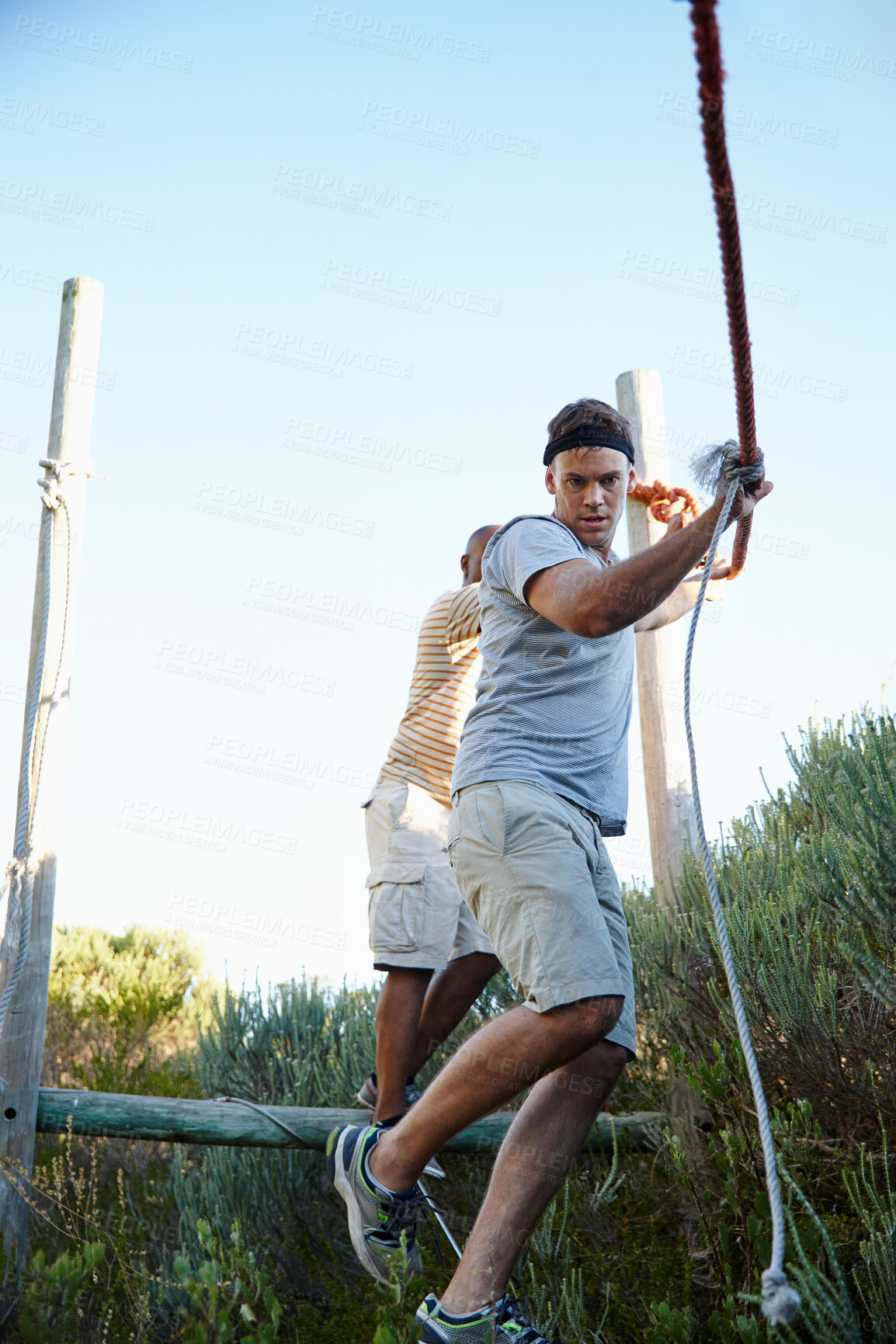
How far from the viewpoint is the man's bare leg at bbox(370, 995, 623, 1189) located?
6.98 ft

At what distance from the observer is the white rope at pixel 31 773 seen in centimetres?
352

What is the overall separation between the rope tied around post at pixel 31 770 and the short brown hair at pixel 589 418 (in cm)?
212

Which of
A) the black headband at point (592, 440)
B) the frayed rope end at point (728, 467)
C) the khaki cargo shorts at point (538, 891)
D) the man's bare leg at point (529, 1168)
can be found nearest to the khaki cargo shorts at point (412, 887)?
the khaki cargo shorts at point (538, 891)

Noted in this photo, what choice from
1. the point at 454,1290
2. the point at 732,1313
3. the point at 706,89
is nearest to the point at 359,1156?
the point at 454,1290

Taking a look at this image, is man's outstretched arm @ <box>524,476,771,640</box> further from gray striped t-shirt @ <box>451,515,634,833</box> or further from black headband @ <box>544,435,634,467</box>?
black headband @ <box>544,435,634,467</box>

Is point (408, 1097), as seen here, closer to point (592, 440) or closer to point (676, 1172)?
point (676, 1172)

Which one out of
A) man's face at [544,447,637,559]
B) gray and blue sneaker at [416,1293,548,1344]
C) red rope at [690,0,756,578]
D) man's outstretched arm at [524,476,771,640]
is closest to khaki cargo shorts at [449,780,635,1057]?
man's outstretched arm at [524,476,771,640]

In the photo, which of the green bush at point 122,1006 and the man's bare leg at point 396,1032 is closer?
the man's bare leg at point 396,1032

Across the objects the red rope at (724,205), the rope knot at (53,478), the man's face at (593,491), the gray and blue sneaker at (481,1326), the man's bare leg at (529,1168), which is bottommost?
the gray and blue sneaker at (481,1326)

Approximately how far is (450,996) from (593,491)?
1712 millimetres

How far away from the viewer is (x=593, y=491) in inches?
105

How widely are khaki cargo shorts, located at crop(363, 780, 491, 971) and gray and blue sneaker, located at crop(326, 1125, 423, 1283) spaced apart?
731mm

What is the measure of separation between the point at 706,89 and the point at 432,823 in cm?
247

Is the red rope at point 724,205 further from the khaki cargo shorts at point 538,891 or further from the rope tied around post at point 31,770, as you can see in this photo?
the rope tied around post at point 31,770
